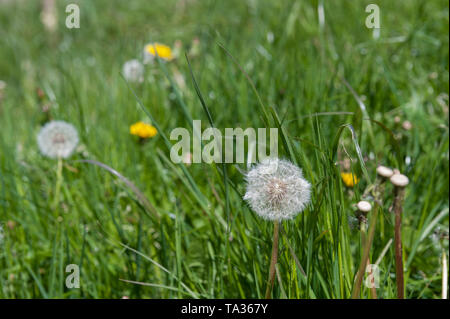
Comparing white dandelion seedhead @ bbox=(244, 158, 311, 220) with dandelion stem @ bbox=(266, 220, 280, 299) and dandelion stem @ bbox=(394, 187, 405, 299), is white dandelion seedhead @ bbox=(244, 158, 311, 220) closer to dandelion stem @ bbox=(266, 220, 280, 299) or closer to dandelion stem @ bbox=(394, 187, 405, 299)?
dandelion stem @ bbox=(266, 220, 280, 299)

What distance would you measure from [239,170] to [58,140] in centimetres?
89

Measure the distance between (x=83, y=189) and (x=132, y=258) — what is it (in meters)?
0.37

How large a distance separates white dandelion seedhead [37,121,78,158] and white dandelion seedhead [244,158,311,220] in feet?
2.80

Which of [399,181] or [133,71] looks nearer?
[399,181]

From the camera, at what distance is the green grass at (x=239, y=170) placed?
869mm

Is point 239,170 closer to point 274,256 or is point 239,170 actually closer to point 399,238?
point 274,256

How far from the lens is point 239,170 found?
32.4 inches

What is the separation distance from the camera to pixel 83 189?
1.39m

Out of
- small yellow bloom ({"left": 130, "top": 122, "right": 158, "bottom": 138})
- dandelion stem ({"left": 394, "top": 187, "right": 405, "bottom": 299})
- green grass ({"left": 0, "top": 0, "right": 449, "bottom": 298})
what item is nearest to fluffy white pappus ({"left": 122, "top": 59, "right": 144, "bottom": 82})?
green grass ({"left": 0, "top": 0, "right": 449, "bottom": 298})

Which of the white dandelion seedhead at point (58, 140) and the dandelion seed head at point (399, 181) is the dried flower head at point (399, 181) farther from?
the white dandelion seedhead at point (58, 140)

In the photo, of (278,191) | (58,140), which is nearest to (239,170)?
(278,191)

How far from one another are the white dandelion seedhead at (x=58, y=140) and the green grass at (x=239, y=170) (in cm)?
4

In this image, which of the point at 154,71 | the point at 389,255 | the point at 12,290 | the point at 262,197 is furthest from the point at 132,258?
the point at 154,71
